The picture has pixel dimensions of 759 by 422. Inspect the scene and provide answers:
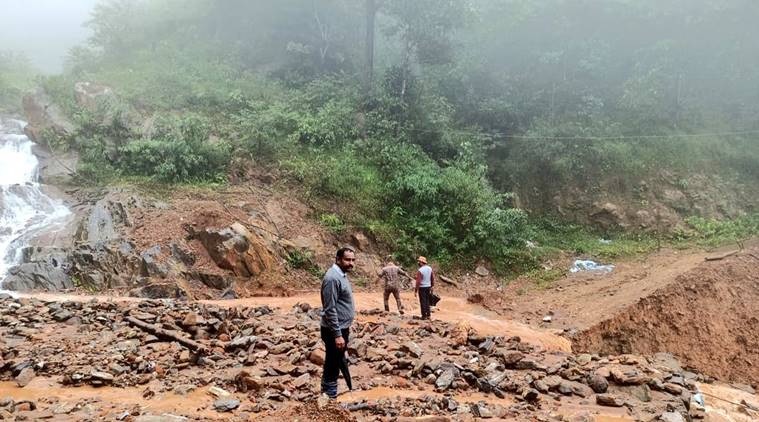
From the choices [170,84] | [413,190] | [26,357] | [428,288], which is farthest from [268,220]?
[170,84]

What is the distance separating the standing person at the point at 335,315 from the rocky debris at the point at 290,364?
1.15 feet

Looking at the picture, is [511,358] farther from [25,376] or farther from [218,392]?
[25,376]

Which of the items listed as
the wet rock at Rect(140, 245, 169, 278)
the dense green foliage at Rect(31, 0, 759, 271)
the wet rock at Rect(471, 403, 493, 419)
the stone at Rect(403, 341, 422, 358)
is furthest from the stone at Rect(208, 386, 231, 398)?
the dense green foliage at Rect(31, 0, 759, 271)

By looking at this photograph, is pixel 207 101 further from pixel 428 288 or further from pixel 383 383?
pixel 383 383

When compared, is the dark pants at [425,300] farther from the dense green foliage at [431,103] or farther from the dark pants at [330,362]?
the dense green foliage at [431,103]

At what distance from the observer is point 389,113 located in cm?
2061

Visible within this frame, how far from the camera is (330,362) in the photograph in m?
5.33

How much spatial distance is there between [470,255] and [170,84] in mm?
16116

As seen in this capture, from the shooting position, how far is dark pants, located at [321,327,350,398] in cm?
526

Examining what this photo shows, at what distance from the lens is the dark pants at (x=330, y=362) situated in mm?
5262

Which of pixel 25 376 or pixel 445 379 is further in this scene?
pixel 445 379

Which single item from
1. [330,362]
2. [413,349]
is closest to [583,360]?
[413,349]

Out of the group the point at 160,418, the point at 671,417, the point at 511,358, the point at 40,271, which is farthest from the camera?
the point at 40,271

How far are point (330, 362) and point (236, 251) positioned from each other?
890cm
